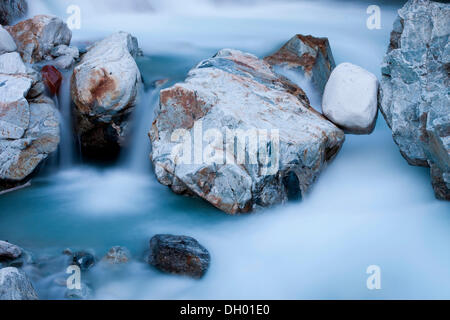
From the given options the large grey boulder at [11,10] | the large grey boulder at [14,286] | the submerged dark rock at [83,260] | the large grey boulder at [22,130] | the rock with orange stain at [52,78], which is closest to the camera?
the large grey boulder at [14,286]

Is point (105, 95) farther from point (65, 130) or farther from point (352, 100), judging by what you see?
point (352, 100)

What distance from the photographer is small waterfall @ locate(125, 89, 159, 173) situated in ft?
16.5

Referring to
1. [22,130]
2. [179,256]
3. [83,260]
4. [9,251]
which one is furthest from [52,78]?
[179,256]

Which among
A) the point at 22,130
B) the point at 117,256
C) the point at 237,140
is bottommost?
the point at 117,256

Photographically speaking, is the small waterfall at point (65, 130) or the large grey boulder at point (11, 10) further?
the large grey boulder at point (11, 10)

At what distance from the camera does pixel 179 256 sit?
3.58 m

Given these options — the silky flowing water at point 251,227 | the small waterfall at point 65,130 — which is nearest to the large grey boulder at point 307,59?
the silky flowing water at point 251,227

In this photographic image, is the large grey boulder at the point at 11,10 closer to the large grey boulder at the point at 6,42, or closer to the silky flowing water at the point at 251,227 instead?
the silky flowing water at the point at 251,227

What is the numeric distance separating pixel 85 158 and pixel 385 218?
2.99 metres

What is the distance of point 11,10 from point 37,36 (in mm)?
1164

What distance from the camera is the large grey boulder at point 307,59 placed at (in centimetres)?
536

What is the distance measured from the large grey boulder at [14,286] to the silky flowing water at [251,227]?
0.25m
